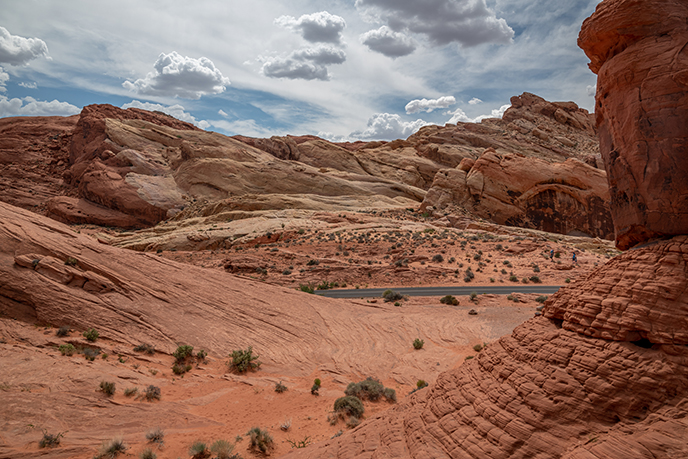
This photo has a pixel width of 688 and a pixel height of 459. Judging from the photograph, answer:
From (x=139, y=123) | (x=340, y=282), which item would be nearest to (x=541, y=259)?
(x=340, y=282)

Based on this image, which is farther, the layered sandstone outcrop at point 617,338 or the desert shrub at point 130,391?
the desert shrub at point 130,391

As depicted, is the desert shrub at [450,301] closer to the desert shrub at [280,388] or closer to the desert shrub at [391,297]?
the desert shrub at [391,297]

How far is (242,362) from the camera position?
41.1 feet

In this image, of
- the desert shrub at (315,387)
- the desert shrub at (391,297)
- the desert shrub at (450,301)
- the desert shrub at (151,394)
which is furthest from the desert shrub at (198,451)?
the desert shrub at (450,301)

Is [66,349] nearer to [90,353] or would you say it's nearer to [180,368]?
[90,353]

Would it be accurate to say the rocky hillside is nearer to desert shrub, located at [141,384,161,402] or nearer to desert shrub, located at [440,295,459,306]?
desert shrub, located at [440,295,459,306]

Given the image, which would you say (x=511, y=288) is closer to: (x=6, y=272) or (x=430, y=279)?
(x=430, y=279)

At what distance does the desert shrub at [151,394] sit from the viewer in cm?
1000

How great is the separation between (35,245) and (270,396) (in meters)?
9.98

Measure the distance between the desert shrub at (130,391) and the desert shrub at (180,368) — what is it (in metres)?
1.52

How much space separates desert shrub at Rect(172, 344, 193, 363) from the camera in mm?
12184

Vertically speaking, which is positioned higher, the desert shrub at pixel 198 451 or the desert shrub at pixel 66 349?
the desert shrub at pixel 66 349

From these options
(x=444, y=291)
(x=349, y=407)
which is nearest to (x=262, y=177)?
(x=444, y=291)

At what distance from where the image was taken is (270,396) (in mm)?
11344
